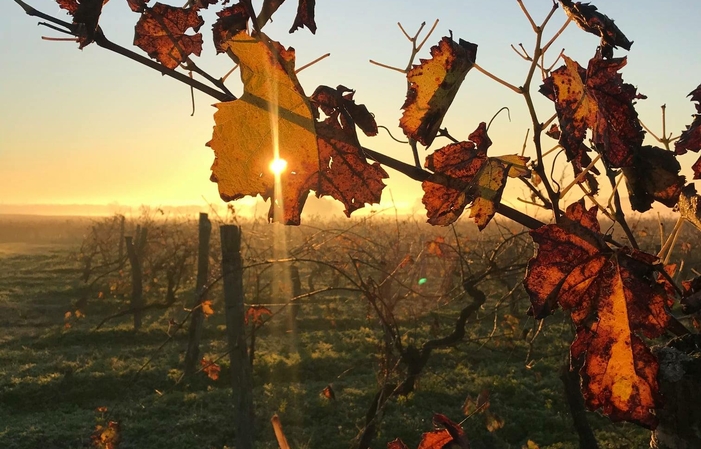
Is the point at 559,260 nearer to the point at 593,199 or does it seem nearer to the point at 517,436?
the point at 593,199

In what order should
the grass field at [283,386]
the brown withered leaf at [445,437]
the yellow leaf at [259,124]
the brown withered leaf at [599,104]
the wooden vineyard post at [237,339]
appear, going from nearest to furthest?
the yellow leaf at [259,124], the brown withered leaf at [599,104], the brown withered leaf at [445,437], the wooden vineyard post at [237,339], the grass field at [283,386]

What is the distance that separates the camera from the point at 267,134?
0.46 metres

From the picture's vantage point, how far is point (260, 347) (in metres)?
8.28

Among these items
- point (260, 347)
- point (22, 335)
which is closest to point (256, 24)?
point (260, 347)

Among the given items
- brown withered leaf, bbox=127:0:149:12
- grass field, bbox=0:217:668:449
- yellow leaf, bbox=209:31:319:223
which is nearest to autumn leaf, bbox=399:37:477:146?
yellow leaf, bbox=209:31:319:223

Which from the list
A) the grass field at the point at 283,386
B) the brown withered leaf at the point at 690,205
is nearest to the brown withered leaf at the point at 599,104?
the brown withered leaf at the point at 690,205

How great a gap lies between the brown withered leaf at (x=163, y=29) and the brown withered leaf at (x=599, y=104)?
0.38m

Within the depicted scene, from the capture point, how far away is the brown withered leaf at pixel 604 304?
1.76 ft

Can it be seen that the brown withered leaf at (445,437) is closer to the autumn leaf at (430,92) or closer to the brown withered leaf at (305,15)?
the autumn leaf at (430,92)

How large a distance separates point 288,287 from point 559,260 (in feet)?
40.0

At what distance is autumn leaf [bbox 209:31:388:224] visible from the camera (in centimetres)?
45

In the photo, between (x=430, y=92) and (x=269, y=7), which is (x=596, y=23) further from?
(x=269, y=7)

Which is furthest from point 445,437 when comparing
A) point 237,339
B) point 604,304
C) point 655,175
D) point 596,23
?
point 237,339

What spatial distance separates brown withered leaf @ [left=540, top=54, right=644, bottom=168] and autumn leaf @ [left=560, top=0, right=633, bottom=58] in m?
0.04
